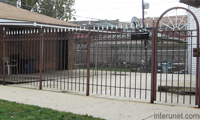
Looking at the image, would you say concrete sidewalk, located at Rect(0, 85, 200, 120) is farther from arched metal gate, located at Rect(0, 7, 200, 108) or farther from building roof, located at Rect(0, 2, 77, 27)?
building roof, located at Rect(0, 2, 77, 27)

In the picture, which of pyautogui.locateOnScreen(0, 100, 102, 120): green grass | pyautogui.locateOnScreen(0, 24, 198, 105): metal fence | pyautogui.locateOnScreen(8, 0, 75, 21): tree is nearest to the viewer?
pyautogui.locateOnScreen(0, 100, 102, 120): green grass

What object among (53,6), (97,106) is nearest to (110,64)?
(97,106)

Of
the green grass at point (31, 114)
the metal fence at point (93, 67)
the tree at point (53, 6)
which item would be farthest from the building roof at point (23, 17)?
the tree at point (53, 6)

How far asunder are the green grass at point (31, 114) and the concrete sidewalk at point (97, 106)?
49 cm

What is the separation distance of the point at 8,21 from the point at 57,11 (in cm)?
Answer: 2223

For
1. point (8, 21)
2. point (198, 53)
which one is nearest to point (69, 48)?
point (8, 21)

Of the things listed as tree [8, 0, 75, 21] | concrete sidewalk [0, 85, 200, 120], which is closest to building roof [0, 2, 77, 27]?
concrete sidewalk [0, 85, 200, 120]

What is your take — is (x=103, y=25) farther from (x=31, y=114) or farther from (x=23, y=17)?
(x=31, y=114)

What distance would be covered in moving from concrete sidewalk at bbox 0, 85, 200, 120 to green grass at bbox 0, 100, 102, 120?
0.49 m

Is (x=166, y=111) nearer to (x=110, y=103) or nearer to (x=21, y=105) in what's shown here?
(x=110, y=103)

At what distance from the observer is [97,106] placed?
7770 mm

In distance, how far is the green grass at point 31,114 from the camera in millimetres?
6230

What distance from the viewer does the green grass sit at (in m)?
6.23

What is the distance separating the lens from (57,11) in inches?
1400
